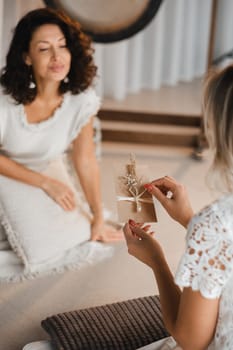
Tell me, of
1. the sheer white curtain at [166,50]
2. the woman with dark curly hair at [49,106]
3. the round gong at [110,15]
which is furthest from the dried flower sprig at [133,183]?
the sheer white curtain at [166,50]

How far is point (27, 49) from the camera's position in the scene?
2.53 m

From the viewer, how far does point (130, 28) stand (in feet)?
10.8

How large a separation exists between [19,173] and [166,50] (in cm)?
262

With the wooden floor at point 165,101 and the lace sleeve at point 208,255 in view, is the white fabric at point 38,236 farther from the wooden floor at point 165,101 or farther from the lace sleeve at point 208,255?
the wooden floor at point 165,101

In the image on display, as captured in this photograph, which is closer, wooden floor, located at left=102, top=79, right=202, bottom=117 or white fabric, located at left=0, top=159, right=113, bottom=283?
white fabric, located at left=0, top=159, right=113, bottom=283

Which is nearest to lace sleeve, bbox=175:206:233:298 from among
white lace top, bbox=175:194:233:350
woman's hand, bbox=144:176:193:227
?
white lace top, bbox=175:194:233:350

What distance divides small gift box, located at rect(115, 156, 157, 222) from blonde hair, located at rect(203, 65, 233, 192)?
0.38m

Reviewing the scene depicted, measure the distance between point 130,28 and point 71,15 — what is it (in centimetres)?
29

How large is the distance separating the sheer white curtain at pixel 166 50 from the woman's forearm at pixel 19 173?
179cm

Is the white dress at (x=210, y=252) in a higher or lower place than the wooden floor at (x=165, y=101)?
higher

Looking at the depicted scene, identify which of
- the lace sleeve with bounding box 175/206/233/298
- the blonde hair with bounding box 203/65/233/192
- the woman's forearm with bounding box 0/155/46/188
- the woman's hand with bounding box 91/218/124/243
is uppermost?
the blonde hair with bounding box 203/65/233/192

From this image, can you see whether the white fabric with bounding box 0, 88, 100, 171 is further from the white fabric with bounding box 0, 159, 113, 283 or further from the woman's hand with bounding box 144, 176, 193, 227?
the woman's hand with bounding box 144, 176, 193, 227

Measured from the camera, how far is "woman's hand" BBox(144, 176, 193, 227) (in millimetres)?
1497

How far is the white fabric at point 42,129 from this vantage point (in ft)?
8.41
